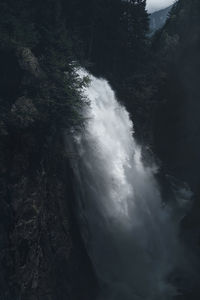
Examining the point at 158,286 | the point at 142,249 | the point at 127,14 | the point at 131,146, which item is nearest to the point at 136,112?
the point at 131,146

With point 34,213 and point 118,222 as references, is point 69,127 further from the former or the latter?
point 118,222

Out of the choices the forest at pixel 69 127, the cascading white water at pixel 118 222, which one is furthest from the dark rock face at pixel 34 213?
the cascading white water at pixel 118 222

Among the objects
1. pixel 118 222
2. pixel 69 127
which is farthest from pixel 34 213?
pixel 118 222

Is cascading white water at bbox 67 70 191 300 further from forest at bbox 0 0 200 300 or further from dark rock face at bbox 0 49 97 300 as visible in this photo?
dark rock face at bbox 0 49 97 300

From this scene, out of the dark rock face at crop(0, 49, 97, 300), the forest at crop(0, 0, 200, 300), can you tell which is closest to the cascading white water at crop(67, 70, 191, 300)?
the forest at crop(0, 0, 200, 300)

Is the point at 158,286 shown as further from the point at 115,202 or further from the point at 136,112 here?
the point at 136,112

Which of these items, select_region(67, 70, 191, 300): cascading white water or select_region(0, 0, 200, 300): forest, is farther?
select_region(67, 70, 191, 300): cascading white water

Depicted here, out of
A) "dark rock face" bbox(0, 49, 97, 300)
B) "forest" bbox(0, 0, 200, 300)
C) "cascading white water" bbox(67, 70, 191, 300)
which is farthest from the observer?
"cascading white water" bbox(67, 70, 191, 300)

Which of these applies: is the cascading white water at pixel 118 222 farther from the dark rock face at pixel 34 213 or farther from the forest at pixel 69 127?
the dark rock face at pixel 34 213
